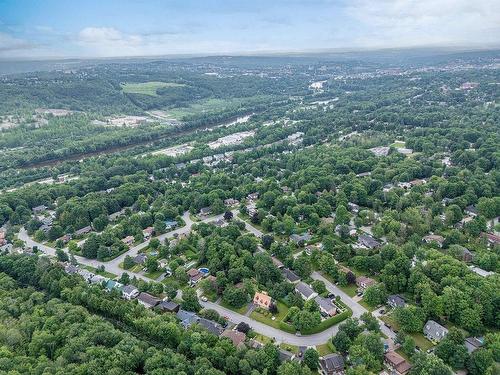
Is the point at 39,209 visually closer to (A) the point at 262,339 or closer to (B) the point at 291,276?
(B) the point at 291,276

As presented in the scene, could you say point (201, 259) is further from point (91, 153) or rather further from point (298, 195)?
point (91, 153)

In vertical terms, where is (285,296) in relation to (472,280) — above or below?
below

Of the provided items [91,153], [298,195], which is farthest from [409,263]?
[91,153]

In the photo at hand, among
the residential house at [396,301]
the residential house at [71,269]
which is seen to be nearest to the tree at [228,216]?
the residential house at [71,269]

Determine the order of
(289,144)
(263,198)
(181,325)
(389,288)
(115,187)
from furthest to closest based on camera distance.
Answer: (289,144), (115,187), (263,198), (389,288), (181,325)

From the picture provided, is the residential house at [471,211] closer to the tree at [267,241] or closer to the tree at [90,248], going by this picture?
the tree at [267,241]

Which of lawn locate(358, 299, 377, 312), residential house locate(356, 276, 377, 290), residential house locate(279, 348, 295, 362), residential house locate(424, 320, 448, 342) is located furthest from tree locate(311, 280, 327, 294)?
residential house locate(424, 320, 448, 342)

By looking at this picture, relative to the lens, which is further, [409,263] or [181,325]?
[409,263]

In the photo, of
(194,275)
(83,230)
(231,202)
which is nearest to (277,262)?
(194,275)
